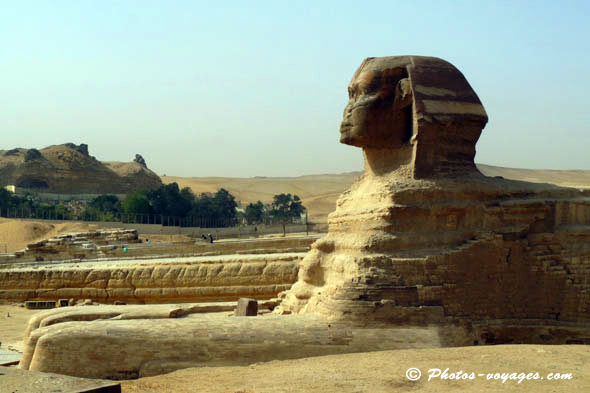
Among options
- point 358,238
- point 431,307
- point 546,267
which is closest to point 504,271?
point 546,267

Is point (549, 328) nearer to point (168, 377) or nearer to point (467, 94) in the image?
point (467, 94)

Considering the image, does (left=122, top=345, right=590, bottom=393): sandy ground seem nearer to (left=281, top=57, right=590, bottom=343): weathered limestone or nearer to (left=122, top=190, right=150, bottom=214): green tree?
(left=281, top=57, right=590, bottom=343): weathered limestone

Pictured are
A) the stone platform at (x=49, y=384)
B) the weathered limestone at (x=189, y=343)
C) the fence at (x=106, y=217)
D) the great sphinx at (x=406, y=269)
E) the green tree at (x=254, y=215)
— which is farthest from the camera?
the green tree at (x=254, y=215)

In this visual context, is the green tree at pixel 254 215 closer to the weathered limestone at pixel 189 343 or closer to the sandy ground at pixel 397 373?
the weathered limestone at pixel 189 343

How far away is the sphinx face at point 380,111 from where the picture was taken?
337 inches

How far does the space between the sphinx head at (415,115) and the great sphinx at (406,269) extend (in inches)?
0.7

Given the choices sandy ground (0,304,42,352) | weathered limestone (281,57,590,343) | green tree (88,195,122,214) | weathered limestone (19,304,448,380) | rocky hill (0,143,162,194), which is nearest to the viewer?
weathered limestone (19,304,448,380)

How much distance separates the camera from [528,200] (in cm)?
842

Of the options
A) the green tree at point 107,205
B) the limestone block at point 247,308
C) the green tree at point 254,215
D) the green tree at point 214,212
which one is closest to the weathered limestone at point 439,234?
the limestone block at point 247,308

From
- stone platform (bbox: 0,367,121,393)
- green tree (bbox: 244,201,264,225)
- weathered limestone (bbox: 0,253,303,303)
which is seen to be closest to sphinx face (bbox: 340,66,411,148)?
weathered limestone (bbox: 0,253,303,303)

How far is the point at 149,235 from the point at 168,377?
2738 cm

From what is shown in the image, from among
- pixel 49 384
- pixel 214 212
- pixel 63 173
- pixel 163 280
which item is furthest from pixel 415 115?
pixel 63 173

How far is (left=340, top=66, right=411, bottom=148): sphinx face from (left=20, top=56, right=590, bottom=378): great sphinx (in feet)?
0.05

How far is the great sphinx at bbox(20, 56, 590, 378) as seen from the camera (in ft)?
22.7
